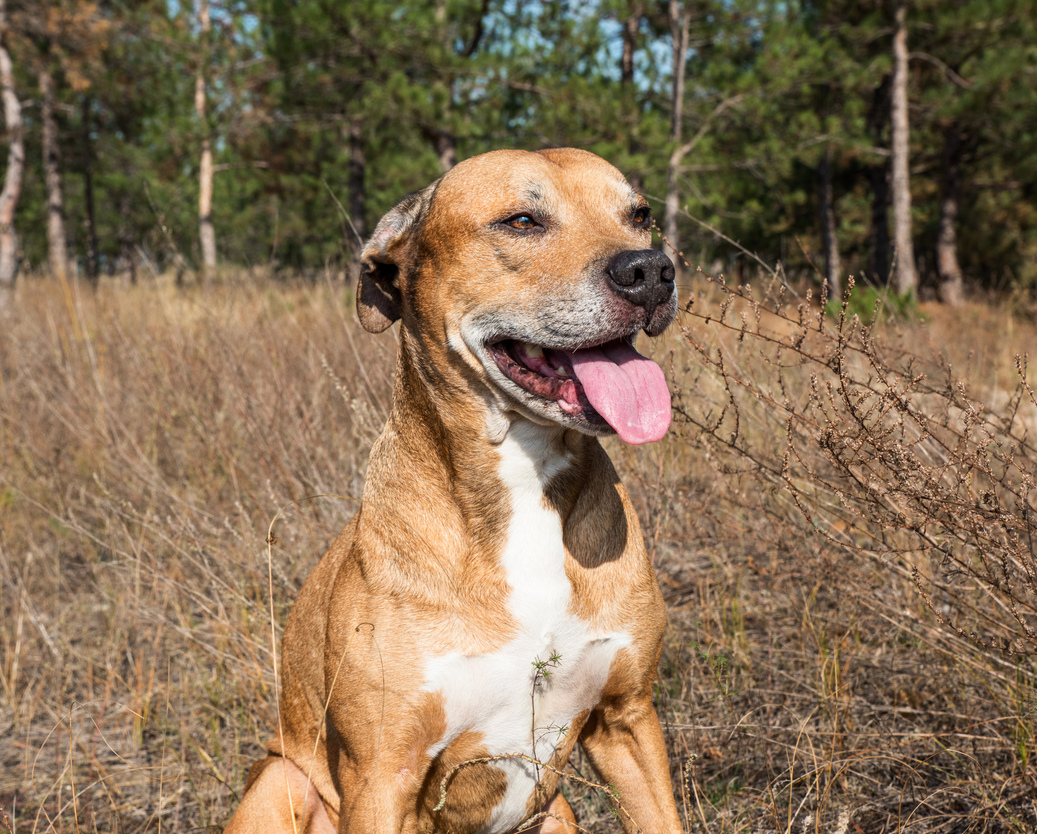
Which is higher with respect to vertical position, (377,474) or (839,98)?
(839,98)

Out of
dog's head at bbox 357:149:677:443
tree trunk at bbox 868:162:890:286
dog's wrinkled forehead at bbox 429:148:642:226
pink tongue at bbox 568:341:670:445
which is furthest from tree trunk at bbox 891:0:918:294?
pink tongue at bbox 568:341:670:445

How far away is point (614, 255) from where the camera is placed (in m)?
2.01

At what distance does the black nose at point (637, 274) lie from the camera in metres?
1.96

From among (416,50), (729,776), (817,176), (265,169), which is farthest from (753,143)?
(729,776)

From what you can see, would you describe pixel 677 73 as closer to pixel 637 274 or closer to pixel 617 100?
pixel 617 100

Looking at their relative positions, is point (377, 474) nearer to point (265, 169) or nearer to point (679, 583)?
point (679, 583)

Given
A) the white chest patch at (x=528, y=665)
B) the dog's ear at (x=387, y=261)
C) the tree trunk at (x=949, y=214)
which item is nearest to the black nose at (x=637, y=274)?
the white chest patch at (x=528, y=665)

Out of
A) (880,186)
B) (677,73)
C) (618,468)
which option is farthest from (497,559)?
(880,186)

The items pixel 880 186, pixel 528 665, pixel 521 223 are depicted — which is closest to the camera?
pixel 528 665

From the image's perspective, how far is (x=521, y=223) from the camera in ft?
7.18

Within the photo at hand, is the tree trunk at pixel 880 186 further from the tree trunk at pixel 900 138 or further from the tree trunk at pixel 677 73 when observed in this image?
the tree trunk at pixel 677 73

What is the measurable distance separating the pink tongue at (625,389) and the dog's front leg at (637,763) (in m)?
0.73

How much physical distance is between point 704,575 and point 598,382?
1.94m

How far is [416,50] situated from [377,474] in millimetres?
11258
